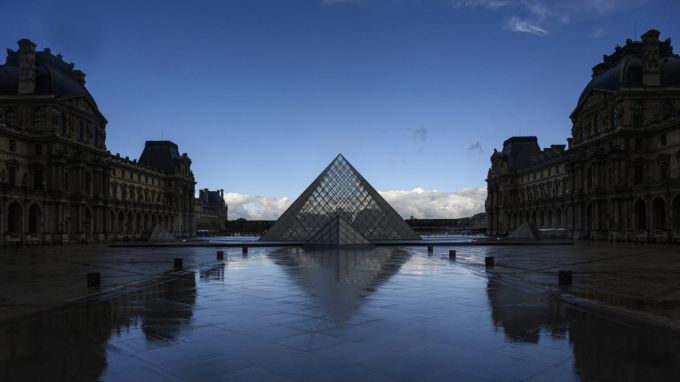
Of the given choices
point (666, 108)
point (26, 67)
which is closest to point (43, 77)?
point (26, 67)

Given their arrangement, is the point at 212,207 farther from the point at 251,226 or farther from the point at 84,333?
the point at 84,333

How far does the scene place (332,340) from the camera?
5445mm

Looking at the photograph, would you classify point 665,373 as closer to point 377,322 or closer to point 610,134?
point 377,322

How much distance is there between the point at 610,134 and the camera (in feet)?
154

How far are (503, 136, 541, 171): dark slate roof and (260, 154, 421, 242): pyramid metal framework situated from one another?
47529 mm

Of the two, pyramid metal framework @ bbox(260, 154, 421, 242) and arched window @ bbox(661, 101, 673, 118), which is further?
arched window @ bbox(661, 101, 673, 118)

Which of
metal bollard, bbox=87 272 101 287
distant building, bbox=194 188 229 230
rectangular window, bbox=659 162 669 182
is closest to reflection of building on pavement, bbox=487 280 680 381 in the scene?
metal bollard, bbox=87 272 101 287

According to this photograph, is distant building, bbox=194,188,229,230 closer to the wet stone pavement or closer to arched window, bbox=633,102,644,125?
arched window, bbox=633,102,644,125

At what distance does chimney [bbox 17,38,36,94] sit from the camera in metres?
43.7

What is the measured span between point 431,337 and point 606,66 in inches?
2274

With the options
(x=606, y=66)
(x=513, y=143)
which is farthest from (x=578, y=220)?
(x=513, y=143)

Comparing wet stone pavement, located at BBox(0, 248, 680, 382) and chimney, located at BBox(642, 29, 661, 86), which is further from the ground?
chimney, located at BBox(642, 29, 661, 86)

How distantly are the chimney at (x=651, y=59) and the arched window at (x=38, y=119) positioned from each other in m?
55.9

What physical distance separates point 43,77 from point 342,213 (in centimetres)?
3159
